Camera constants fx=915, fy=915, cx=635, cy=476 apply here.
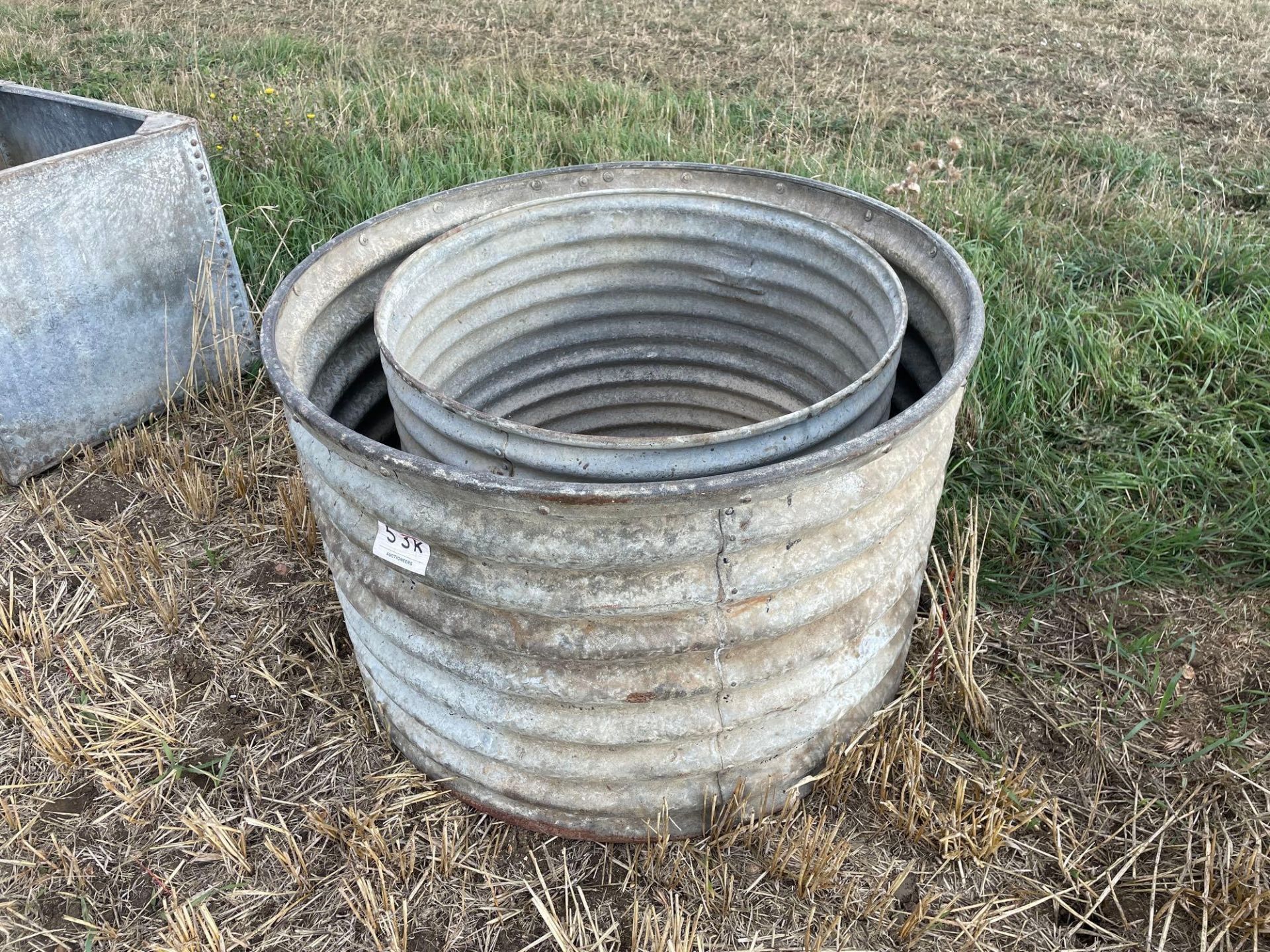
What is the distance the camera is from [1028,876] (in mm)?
1860

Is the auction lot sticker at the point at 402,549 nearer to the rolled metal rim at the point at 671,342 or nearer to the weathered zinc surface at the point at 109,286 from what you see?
the rolled metal rim at the point at 671,342

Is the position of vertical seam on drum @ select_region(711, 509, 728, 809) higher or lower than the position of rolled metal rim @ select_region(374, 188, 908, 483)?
lower

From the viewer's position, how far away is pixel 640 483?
1416 mm

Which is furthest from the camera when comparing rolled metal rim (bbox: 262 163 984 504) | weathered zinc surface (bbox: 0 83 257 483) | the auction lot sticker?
weathered zinc surface (bbox: 0 83 257 483)

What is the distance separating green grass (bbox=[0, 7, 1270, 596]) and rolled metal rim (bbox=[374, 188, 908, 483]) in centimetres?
84

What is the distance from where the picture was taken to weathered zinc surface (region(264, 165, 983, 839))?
142cm

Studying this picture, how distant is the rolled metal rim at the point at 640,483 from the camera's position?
1.34 metres

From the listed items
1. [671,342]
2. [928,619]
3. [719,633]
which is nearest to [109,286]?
[671,342]

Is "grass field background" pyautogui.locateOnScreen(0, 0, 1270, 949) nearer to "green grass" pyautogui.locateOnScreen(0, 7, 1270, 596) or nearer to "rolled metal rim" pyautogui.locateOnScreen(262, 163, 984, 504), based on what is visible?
"green grass" pyautogui.locateOnScreen(0, 7, 1270, 596)

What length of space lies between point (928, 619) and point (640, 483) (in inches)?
48.2

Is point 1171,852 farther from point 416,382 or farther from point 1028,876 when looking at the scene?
point 416,382

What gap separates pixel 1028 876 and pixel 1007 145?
4059 millimetres

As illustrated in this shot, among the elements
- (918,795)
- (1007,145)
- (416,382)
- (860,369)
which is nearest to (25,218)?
(416,382)

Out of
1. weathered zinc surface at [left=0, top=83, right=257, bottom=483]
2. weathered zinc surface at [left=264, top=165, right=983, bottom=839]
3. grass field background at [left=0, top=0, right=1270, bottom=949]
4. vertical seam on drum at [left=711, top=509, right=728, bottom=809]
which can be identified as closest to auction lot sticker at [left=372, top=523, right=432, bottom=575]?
weathered zinc surface at [left=264, top=165, right=983, bottom=839]
